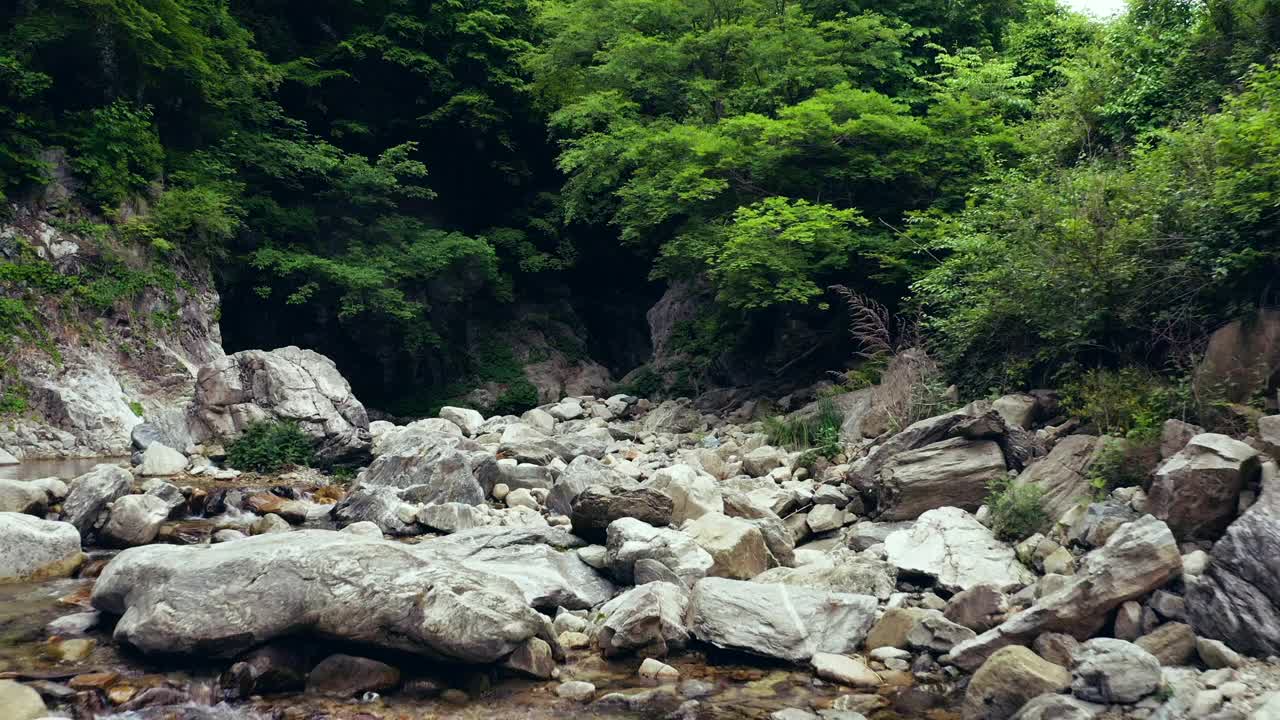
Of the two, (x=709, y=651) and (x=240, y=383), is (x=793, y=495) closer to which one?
A: (x=709, y=651)

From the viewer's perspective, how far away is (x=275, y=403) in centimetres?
1472

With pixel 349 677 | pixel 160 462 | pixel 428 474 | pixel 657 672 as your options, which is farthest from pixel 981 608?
pixel 160 462

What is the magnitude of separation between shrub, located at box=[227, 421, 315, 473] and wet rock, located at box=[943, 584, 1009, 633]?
11345 millimetres

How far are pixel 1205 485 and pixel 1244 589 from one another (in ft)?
3.01

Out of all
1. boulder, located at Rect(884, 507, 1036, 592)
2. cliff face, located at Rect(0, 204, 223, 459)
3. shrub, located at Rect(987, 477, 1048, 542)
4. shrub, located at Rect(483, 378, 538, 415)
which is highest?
cliff face, located at Rect(0, 204, 223, 459)

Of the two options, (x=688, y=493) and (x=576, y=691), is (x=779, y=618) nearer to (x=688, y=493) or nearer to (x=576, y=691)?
(x=576, y=691)

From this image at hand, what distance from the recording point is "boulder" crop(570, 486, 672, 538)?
7.66 m

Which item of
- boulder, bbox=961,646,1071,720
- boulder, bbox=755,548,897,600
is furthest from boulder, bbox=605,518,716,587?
boulder, bbox=961,646,1071,720

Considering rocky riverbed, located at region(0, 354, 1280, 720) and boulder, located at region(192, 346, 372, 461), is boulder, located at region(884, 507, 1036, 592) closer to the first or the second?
rocky riverbed, located at region(0, 354, 1280, 720)

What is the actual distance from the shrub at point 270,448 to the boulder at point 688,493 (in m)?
7.95

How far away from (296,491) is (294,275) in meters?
11.9

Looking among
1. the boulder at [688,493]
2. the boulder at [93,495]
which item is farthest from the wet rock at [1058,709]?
the boulder at [93,495]

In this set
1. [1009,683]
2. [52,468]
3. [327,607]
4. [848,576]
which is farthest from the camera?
[52,468]

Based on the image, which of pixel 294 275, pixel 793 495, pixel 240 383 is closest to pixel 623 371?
pixel 294 275
